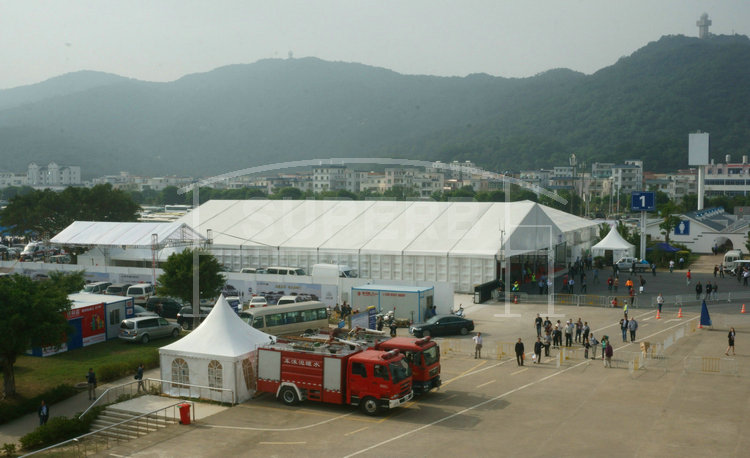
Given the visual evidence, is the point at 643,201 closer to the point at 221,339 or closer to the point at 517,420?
the point at 517,420

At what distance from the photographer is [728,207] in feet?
369

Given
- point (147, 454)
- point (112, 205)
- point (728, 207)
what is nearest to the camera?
point (147, 454)

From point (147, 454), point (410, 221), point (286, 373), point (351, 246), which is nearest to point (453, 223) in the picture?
point (410, 221)

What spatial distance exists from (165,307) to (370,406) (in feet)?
64.2

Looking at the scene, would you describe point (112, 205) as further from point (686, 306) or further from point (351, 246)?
point (686, 306)

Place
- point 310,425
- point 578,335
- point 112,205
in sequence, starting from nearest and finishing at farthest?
point 310,425, point 578,335, point 112,205

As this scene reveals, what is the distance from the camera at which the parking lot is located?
15.2m

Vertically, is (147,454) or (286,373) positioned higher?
(286,373)

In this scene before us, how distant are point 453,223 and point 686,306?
14809 millimetres

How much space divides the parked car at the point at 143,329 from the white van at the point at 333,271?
1195 centimetres

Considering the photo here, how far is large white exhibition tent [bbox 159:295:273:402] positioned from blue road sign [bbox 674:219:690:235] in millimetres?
58645

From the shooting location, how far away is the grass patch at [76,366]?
2153cm

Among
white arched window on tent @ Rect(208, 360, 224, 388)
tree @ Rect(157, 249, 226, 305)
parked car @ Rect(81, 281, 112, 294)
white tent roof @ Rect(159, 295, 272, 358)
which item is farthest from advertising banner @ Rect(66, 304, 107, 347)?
parked car @ Rect(81, 281, 112, 294)

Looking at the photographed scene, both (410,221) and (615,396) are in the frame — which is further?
(410,221)
